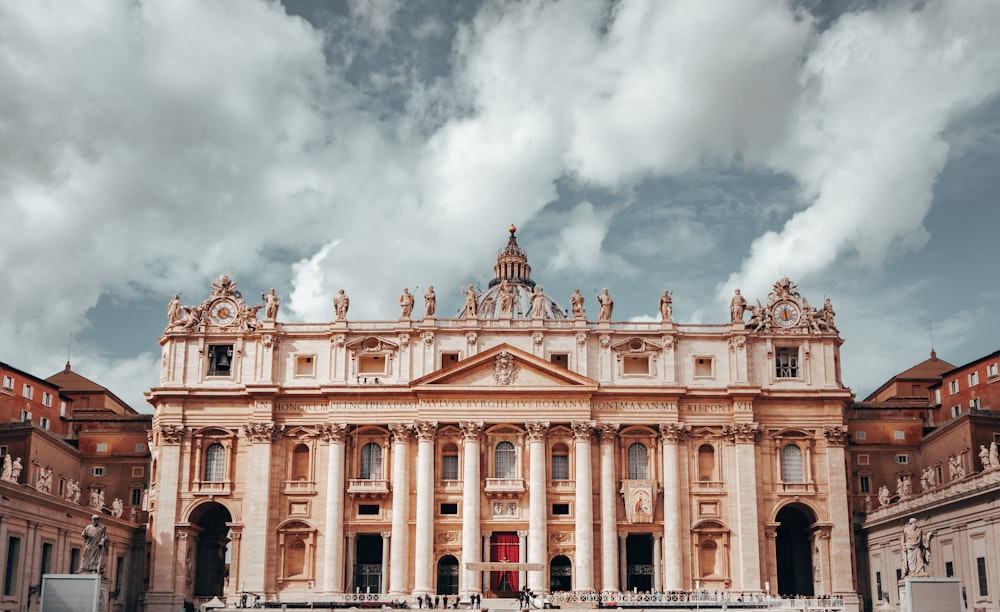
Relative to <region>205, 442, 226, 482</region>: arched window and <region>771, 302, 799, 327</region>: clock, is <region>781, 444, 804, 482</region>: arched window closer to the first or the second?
<region>771, 302, 799, 327</region>: clock

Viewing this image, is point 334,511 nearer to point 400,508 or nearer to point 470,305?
point 400,508

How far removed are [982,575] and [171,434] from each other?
5263 cm

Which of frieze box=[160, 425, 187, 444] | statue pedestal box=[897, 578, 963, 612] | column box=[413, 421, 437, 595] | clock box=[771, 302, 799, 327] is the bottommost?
statue pedestal box=[897, 578, 963, 612]

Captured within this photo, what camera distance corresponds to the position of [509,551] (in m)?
79.2

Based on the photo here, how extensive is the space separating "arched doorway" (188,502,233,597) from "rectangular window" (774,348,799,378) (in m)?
40.7

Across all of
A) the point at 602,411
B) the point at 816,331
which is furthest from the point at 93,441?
the point at 816,331

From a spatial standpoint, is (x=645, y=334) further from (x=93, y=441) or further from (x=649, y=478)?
(x=93, y=441)

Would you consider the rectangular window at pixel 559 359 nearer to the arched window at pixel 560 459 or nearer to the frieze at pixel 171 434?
the arched window at pixel 560 459

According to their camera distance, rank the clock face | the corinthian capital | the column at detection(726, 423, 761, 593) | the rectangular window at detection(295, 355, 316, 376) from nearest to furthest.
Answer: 1. the column at detection(726, 423, 761, 593)
2. the corinthian capital
3. the rectangular window at detection(295, 355, 316, 376)
4. the clock face

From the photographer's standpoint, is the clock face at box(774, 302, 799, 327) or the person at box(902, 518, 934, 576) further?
the clock face at box(774, 302, 799, 327)

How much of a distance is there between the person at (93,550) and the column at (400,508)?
2397 cm

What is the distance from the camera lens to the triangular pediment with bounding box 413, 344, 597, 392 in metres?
80.1

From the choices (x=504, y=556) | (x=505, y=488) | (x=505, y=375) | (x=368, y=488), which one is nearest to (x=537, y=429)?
(x=505, y=375)

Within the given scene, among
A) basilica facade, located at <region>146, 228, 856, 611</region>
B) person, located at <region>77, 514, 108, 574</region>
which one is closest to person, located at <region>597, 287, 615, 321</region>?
basilica facade, located at <region>146, 228, 856, 611</region>
